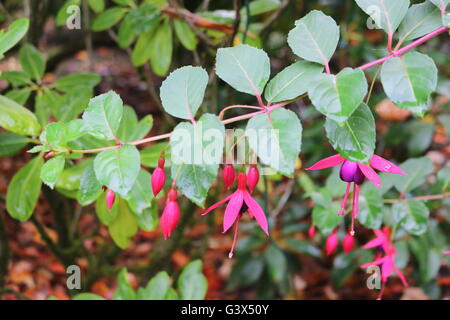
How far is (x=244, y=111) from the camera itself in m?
1.85

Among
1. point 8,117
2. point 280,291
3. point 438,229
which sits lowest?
point 280,291

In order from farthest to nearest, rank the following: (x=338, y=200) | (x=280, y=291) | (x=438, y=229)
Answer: (x=280, y=291) < (x=438, y=229) < (x=338, y=200)

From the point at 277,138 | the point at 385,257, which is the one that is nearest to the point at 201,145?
the point at 277,138

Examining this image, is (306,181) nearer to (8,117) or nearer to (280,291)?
(280,291)

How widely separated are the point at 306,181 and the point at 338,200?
0.41 m

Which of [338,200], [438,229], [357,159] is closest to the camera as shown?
[357,159]

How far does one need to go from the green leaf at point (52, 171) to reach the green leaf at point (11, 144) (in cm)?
37

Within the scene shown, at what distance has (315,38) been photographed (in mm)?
705

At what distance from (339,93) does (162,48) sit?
0.80m

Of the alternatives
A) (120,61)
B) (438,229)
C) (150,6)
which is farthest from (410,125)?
(120,61)

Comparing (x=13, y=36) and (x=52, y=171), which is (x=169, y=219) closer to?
(x=52, y=171)

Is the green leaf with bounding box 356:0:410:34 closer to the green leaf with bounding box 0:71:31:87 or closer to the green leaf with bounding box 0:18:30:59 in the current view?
the green leaf with bounding box 0:18:30:59

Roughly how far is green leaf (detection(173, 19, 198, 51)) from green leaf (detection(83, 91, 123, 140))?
23.2 inches

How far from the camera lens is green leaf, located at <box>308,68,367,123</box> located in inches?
23.4
